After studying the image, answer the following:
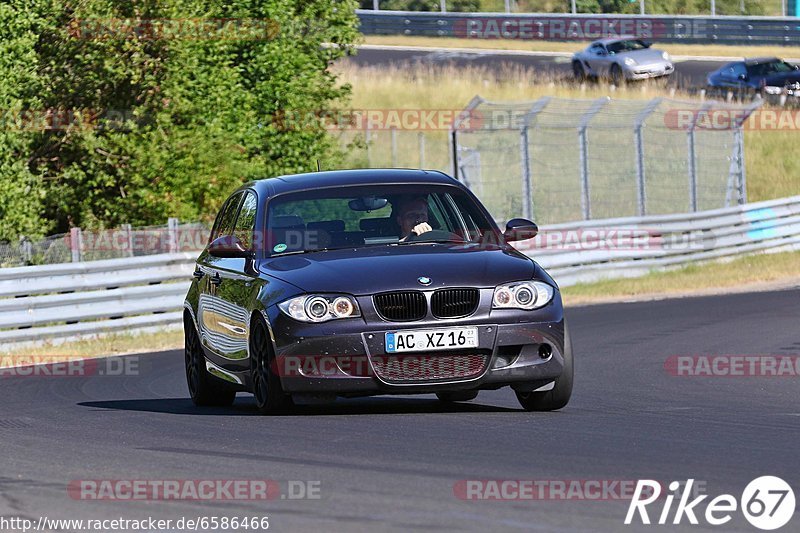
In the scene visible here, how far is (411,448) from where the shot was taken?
762 cm

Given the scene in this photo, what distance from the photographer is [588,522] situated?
560 centimetres

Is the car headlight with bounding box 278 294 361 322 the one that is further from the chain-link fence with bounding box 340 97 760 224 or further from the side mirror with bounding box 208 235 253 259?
the chain-link fence with bounding box 340 97 760 224

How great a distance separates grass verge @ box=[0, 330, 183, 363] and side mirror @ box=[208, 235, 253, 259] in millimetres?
8071

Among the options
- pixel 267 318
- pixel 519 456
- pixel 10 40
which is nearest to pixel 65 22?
pixel 10 40

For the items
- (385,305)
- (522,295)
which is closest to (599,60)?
(522,295)

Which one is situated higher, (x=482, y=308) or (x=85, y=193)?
(x=482, y=308)

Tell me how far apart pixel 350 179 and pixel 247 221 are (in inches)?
31.3

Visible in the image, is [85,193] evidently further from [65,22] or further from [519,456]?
[519,456]

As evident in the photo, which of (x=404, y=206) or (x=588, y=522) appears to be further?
(x=404, y=206)

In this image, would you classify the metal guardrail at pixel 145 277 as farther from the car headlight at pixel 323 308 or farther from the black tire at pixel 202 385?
the car headlight at pixel 323 308

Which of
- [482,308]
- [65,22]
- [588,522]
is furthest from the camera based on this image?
[65,22]

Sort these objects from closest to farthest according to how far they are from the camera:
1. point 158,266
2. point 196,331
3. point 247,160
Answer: point 196,331 → point 158,266 → point 247,160

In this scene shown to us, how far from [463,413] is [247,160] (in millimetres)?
18815

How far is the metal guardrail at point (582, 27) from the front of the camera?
58.5 m
